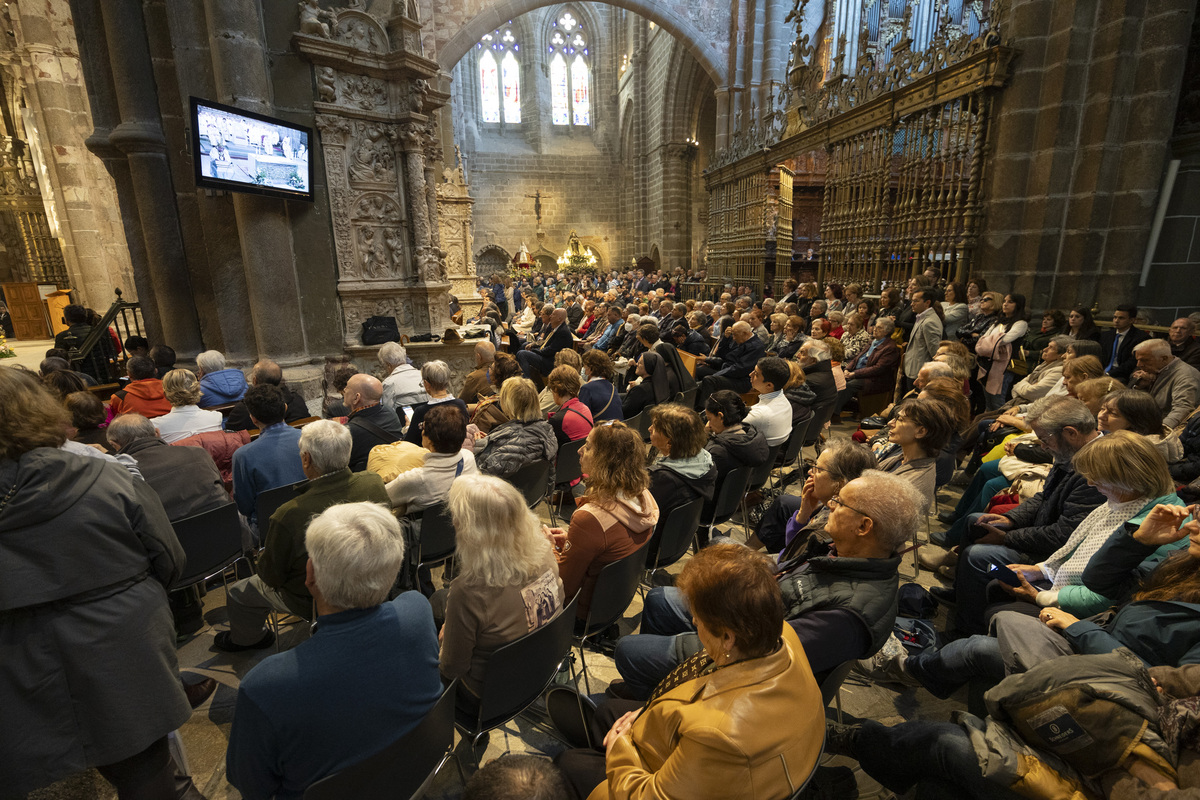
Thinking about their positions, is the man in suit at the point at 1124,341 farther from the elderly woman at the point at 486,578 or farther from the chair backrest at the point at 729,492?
the elderly woman at the point at 486,578

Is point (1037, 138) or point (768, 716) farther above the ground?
point (1037, 138)

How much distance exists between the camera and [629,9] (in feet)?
46.8

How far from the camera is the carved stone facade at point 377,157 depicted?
611cm

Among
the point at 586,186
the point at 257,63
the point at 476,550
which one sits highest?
the point at 586,186

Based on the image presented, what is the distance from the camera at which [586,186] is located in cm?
2448

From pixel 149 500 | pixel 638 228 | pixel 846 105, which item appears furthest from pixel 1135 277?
pixel 638 228

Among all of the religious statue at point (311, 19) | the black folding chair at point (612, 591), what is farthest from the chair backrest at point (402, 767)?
the religious statue at point (311, 19)

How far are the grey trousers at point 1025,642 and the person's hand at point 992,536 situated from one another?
0.88m

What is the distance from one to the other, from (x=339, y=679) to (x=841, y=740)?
64.1 inches

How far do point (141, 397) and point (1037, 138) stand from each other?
8674 millimetres

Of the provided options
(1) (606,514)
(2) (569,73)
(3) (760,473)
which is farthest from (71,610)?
(2) (569,73)

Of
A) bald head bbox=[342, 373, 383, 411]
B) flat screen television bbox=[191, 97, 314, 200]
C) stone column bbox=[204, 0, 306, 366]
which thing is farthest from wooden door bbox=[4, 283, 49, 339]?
bald head bbox=[342, 373, 383, 411]

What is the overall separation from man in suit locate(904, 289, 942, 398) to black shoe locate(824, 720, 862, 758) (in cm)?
450

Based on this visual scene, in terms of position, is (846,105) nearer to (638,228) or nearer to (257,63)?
(257,63)
